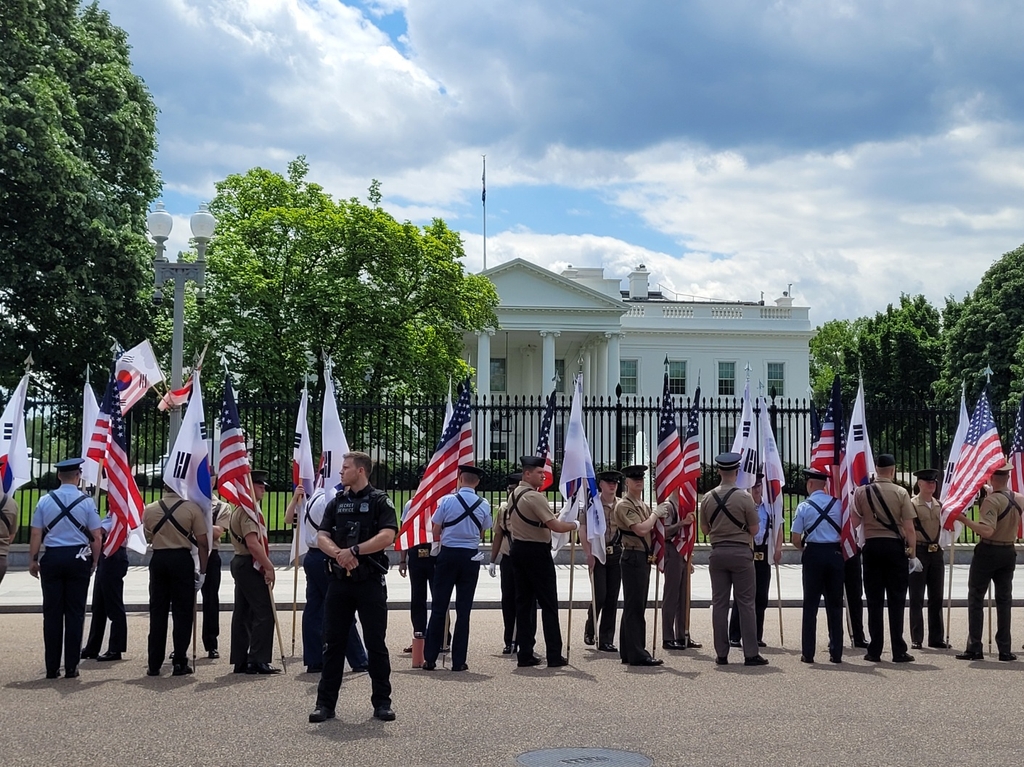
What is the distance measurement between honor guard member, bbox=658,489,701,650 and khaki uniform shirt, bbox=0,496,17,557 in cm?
628

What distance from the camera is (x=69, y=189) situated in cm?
2506

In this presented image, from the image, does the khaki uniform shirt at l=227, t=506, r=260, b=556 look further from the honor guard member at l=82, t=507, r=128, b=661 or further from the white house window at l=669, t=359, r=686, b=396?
the white house window at l=669, t=359, r=686, b=396

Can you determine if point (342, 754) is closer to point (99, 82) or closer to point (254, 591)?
point (254, 591)

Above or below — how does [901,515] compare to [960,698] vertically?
above

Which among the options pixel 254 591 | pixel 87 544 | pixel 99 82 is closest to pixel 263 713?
pixel 254 591

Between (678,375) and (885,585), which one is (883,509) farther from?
(678,375)

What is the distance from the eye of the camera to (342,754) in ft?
22.2

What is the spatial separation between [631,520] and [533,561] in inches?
41.3

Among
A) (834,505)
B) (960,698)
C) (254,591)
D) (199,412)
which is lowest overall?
(960,698)

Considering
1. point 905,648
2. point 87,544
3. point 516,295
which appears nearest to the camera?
point 87,544

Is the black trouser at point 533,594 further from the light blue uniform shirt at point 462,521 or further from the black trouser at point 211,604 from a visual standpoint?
the black trouser at point 211,604

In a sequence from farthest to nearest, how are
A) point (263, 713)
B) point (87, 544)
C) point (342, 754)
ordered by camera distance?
1. point (87, 544)
2. point (263, 713)
3. point (342, 754)

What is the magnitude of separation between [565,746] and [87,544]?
4883mm

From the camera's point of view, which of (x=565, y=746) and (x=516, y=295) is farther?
(x=516, y=295)
